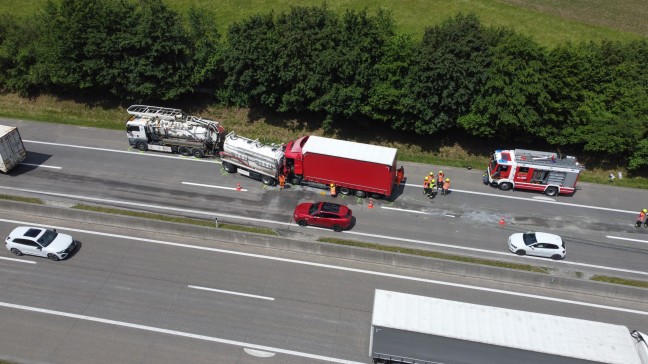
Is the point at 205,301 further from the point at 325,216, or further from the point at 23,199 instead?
the point at 23,199

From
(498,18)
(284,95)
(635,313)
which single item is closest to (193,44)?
(284,95)

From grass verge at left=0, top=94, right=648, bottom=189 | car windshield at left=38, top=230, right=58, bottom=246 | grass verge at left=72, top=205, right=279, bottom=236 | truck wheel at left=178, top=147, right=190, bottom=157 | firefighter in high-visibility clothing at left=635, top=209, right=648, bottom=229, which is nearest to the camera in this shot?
car windshield at left=38, top=230, right=58, bottom=246

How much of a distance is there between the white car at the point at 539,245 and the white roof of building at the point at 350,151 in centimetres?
973

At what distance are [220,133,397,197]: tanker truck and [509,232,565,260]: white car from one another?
30.0ft

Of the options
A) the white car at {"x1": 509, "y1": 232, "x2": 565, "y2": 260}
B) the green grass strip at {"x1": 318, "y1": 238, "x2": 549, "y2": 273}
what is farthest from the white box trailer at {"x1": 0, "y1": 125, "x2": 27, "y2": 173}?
the white car at {"x1": 509, "y1": 232, "x2": 565, "y2": 260}

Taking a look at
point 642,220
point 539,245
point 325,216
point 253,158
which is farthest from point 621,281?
point 253,158

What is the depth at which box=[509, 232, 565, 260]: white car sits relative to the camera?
31.4 m

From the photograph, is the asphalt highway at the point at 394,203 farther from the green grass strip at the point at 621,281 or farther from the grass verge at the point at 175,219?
the green grass strip at the point at 621,281

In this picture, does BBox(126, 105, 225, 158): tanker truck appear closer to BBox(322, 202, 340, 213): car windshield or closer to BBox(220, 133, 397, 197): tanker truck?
BBox(220, 133, 397, 197): tanker truck

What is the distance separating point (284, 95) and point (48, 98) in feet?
77.9

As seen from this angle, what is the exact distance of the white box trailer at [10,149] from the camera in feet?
121

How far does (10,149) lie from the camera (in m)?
37.6

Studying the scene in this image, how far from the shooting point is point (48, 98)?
159 feet

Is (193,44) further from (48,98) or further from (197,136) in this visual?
(48,98)
